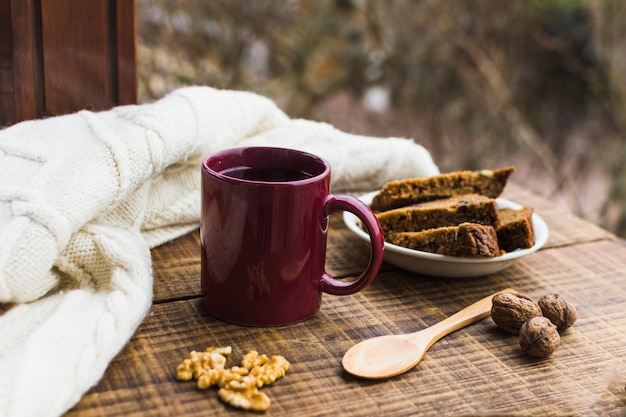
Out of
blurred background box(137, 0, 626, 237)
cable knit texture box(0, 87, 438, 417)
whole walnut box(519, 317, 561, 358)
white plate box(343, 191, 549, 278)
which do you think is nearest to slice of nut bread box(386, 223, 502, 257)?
white plate box(343, 191, 549, 278)

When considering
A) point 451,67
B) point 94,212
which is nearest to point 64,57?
point 94,212

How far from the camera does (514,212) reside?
106 cm

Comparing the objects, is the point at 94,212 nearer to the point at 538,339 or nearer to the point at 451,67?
the point at 538,339

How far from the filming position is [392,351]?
0.79m

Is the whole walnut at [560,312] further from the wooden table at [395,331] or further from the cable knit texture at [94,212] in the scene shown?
the cable knit texture at [94,212]

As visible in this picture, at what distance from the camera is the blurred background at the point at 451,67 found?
2576 mm

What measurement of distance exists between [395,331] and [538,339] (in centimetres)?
16

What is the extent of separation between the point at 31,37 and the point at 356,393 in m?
0.73

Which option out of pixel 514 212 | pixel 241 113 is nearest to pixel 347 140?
pixel 241 113

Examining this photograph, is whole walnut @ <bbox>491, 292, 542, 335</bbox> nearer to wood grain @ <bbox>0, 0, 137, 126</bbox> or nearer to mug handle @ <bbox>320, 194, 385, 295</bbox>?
mug handle @ <bbox>320, 194, 385, 295</bbox>

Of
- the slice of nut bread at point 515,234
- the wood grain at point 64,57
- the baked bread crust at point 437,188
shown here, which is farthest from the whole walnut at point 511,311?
the wood grain at point 64,57

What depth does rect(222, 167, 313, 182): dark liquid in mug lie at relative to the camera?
885 millimetres

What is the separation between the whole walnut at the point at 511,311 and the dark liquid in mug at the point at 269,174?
0.92ft

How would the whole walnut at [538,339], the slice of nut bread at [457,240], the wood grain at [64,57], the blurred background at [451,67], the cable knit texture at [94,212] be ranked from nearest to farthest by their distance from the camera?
1. the cable knit texture at [94,212]
2. the whole walnut at [538,339]
3. the slice of nut bread at [457,240]
4. the wood grain at [64,57]
5. the blurred background at [451,67]
